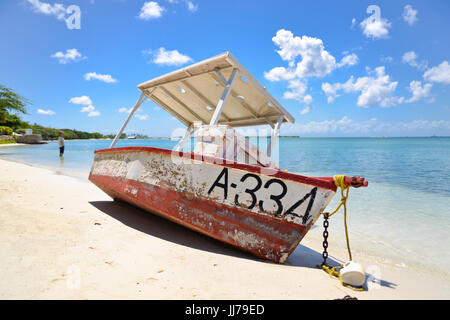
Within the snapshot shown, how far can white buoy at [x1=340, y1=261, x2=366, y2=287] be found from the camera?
99.6 inches

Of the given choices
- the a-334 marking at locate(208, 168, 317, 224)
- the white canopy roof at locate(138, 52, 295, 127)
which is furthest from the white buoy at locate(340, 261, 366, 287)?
the white canopy roof at locate(138, 52, 295, 127)

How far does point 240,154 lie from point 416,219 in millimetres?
5139

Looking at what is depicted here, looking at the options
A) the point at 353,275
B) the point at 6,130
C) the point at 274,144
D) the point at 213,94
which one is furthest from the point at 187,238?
the point at 6,130

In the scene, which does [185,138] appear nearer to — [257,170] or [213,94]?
[213,94]

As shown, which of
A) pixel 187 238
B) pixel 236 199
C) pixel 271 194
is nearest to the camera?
pixel 271 194

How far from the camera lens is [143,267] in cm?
253

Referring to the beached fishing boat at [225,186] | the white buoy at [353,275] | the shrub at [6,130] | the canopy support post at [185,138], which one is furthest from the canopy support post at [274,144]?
the shrub at [6,130]

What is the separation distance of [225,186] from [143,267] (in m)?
1.24

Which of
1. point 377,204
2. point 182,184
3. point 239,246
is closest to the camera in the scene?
point 239,246

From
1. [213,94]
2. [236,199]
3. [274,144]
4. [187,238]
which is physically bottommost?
[187,238]

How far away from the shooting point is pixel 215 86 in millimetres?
4918
